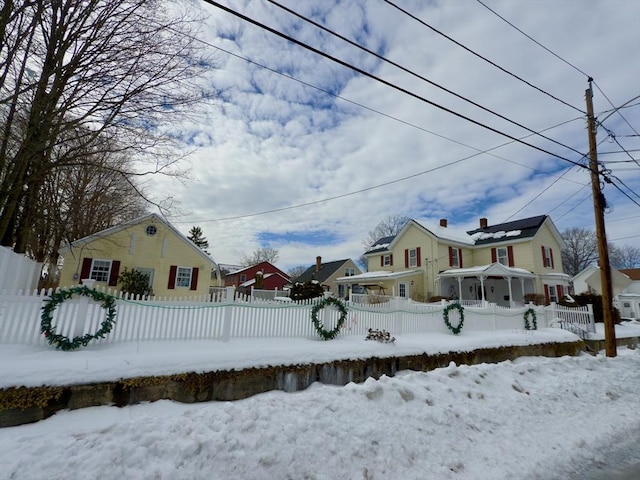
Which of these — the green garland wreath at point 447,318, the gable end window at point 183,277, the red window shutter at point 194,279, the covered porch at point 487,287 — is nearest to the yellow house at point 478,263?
the covered porch at point 487,287

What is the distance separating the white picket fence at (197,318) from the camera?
507 centimetres

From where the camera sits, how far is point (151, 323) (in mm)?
6012

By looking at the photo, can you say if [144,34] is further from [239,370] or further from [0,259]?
[239,370]

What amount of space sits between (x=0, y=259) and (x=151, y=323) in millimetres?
3908

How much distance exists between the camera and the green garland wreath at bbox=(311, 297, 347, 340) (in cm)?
770

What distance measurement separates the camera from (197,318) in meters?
6.46

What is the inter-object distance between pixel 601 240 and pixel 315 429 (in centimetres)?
1143

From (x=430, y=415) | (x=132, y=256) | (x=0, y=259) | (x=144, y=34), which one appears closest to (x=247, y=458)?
(x=430, y=415)

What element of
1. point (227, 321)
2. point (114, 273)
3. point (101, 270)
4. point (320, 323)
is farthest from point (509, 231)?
point (101, 270)

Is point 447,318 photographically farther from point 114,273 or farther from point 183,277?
point 114,273

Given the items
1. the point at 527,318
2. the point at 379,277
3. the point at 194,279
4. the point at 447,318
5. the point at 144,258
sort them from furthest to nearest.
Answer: the point at 379,277, the point at 194,279, the point at 144,258, the point at 527,318, the point at 447,318

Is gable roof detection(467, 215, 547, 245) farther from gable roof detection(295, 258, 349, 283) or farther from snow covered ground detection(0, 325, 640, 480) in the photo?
snow covered ground detection(0, 325, 640, 480)

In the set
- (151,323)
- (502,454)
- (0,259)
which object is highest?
(0,259)

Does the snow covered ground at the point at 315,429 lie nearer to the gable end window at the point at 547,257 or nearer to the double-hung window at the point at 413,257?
the double-hung window at the point at 413,257
